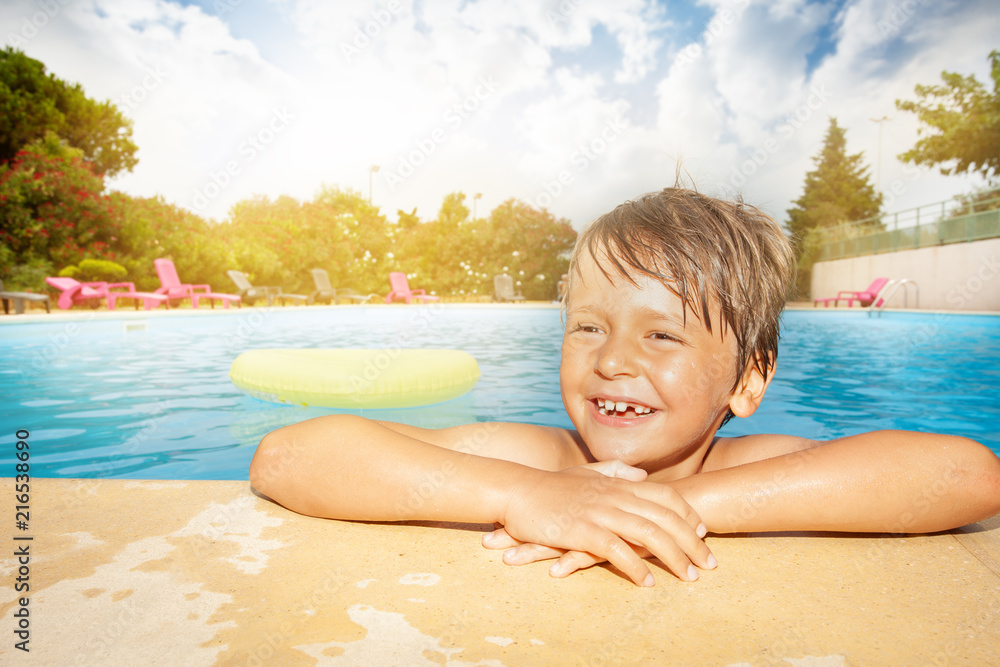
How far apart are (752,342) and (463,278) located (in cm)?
2406

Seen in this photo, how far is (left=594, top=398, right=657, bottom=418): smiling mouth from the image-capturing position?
1.49 m

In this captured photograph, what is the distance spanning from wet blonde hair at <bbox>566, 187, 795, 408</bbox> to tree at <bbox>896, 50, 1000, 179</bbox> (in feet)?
88.8

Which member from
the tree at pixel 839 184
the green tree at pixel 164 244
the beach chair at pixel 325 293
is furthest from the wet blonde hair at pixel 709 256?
the tree at pixel 839 184

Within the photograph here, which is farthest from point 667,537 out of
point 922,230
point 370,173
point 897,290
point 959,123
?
Answer: point 370,173

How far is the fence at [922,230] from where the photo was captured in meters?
17.2

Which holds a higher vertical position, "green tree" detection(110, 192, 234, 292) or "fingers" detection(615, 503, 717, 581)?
"green tree" detection(110, 192, 234, 292)

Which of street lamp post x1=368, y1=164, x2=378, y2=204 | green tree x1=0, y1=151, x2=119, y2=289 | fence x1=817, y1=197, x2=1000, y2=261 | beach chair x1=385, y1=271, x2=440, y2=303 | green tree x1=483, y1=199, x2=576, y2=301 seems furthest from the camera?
street lamp post x1=368, y1=164, x2=378, y2=204

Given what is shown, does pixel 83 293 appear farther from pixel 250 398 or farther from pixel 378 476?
pixel 378 476

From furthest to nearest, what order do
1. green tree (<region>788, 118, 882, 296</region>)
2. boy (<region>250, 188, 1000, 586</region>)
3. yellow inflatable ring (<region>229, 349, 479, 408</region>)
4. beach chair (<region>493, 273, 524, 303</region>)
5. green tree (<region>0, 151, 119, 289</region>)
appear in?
green tree (<region>788, 118, 882, 296</region>) < beach chair (<region>493, 273, 524, 303</region>) < green tree (<region>0, 151, 119, 289</region>) < yellow inflatable ring (<region>229, 349, 479, 408</region>) < boy (<region>250, 188, 1000, 586</region>)

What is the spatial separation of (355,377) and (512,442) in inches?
92.4

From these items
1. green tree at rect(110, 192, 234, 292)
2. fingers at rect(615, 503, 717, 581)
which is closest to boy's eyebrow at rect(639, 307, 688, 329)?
fingers at rect(615, 503, 717, 581)

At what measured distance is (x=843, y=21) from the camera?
31.1 meters

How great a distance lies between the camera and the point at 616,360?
1414mm

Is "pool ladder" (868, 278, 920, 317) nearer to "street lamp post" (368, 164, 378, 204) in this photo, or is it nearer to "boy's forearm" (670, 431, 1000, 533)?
"boy's forearm" (670, 431, 1000, 533)
